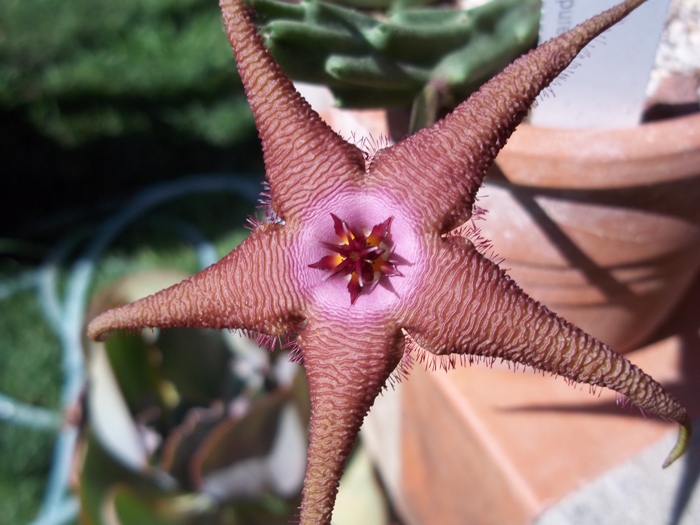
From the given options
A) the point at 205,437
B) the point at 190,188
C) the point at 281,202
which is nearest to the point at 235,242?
the point at 190,188

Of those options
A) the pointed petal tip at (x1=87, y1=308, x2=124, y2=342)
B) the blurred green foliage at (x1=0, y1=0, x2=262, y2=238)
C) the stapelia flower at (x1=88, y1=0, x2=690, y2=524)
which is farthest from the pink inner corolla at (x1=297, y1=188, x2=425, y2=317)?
the blurred green foliage at (x1=0, y1=0, x2=262, y2=238)

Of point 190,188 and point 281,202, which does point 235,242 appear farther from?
point 281,202

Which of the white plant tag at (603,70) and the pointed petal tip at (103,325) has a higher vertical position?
the white plant tag at (603,70)

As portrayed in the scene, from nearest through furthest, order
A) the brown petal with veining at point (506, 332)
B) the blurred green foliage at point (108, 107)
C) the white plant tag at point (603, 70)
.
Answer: the brown petal with veining at point (506, 332) → the white plant tag at point (603, 70) → the blurred green foliage at point (108, 107)

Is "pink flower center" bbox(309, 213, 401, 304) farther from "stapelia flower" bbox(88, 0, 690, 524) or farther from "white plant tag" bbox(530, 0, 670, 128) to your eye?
"white plant tag" bbox(530, 0, 670, 128)

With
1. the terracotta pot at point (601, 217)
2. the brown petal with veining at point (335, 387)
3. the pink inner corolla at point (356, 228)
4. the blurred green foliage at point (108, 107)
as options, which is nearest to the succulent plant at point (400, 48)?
the terracotta pot at point (601, 217)

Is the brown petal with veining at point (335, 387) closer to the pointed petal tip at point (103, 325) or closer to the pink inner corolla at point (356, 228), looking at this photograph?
the pink inner corolla at point (356, 228)

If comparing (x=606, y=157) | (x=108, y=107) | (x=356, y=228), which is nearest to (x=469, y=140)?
(x=356, y=228)

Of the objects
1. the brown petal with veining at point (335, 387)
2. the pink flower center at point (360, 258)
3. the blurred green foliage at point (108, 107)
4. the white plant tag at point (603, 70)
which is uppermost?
the blurred green foliage at point (108, 107)
